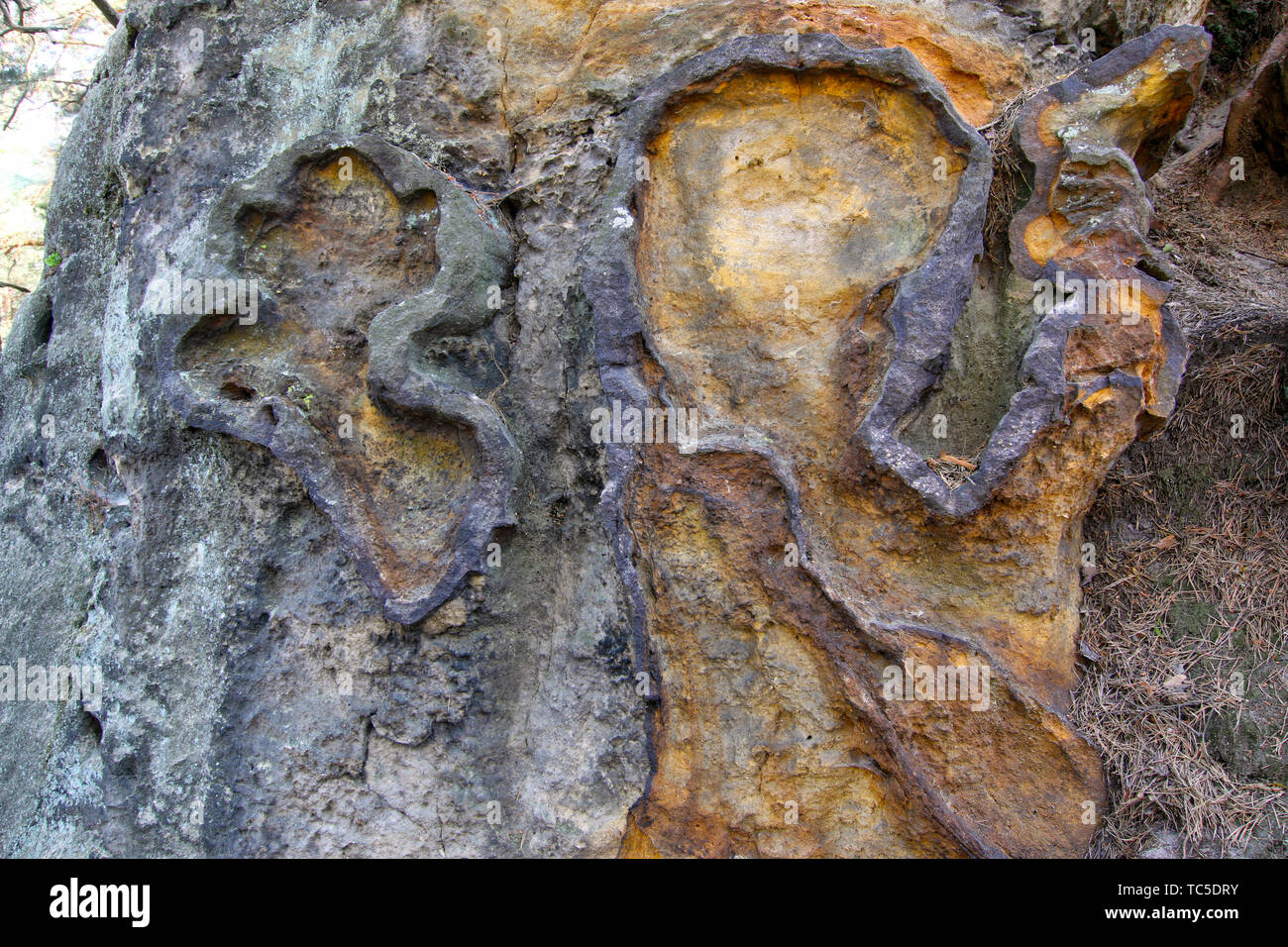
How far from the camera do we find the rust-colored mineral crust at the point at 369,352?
3.05 m

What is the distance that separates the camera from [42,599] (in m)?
3.83

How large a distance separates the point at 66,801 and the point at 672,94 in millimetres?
3503

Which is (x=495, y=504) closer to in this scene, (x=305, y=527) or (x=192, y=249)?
(x=305, y=527)

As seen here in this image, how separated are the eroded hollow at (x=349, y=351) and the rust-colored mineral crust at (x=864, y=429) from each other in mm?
733

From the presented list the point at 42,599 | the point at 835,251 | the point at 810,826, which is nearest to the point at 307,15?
the point at 835,251

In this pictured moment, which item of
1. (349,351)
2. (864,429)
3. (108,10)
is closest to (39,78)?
(108,10)

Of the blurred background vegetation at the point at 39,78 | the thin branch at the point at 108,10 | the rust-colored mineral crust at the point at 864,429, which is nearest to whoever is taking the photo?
the rust-colored mineral crust at the point at 864,429

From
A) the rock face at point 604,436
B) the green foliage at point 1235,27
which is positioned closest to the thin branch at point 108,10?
the rock face at point 604,436

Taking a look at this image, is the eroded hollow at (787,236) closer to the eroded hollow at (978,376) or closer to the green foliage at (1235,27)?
the eroded hollow at (978,376)

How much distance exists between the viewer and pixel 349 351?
3.32 metres

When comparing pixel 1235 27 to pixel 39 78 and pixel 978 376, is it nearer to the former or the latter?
pixel 978 376

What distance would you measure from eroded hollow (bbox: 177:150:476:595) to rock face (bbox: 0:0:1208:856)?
0.05 feet

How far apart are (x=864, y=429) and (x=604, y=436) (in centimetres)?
86

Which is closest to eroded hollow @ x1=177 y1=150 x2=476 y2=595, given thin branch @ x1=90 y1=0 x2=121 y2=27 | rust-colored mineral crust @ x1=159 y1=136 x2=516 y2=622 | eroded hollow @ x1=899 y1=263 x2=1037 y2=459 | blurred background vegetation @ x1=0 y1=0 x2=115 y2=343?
rust-colored mineral crust @ x1=159 y1=136 x2=516 y2=622
